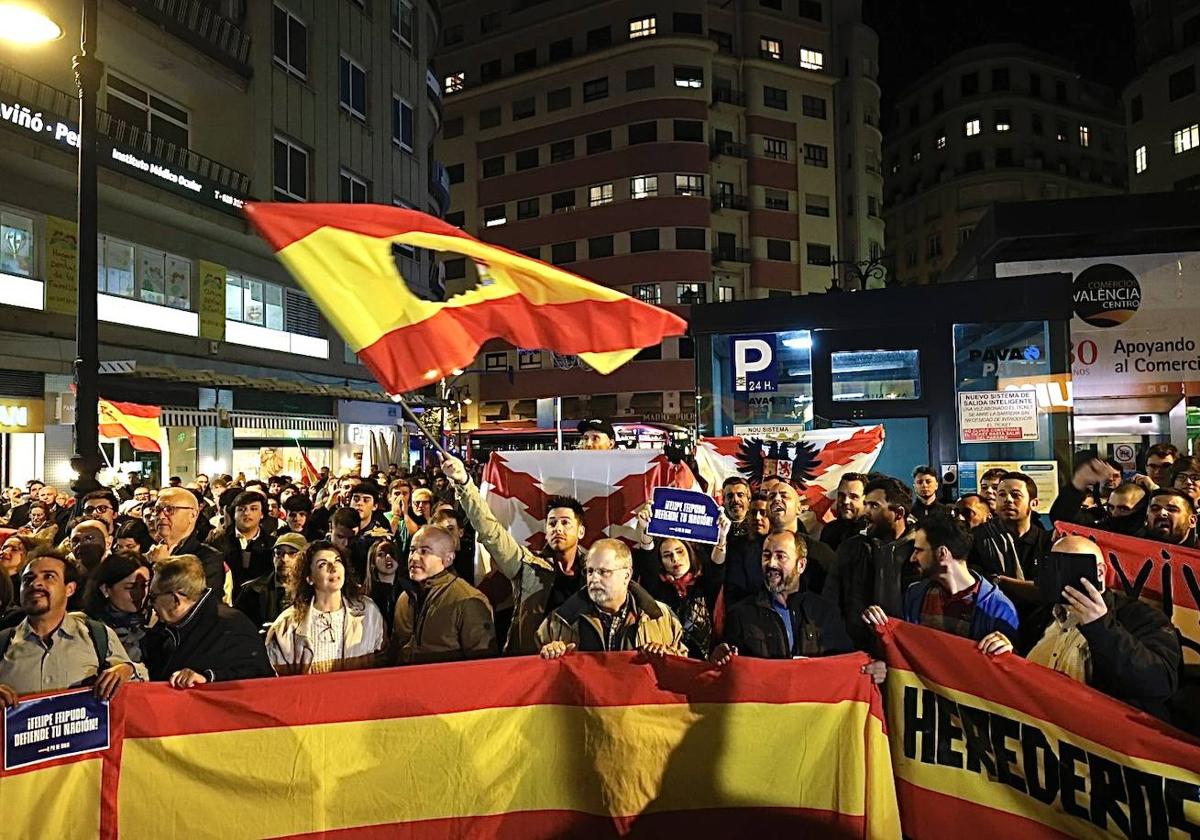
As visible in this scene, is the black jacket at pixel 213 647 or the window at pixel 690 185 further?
the window at pixel 690 185

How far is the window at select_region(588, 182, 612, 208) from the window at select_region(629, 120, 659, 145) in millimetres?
3018

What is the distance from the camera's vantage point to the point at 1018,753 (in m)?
3.80

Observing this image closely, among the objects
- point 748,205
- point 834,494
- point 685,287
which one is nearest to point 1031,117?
point 748,205

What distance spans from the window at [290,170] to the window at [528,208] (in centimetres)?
2903

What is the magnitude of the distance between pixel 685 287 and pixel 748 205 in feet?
25.9

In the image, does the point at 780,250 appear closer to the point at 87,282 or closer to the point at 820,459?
the point at 820,459

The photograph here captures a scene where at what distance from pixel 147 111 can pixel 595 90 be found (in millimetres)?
35426

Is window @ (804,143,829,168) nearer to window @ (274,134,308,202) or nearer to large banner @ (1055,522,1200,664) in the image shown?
window @ (274,134,308,202)

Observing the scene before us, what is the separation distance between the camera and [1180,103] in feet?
159

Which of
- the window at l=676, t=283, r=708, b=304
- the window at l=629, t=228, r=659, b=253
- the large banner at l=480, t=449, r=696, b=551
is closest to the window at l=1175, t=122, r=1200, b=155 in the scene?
the window at l=676, t=283, r=708, b=304

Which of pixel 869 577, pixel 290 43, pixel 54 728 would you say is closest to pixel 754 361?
pixel 869 577

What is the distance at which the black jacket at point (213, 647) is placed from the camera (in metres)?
4.37

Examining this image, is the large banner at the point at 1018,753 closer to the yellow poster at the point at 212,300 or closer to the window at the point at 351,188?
the yellow poster at the point at 212,300

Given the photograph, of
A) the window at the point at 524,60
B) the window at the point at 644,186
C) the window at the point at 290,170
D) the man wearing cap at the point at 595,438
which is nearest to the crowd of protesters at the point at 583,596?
the man wearing cap at the point at 595,438
